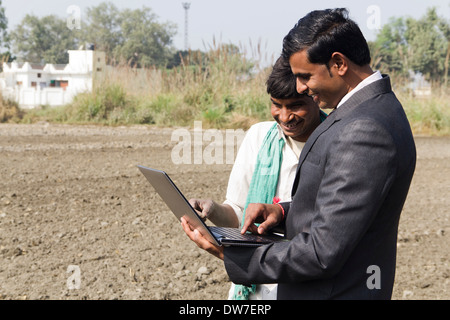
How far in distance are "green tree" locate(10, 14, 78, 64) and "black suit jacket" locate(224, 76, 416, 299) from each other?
7748 centimetres

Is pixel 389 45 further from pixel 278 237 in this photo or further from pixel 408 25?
pixel 278 237

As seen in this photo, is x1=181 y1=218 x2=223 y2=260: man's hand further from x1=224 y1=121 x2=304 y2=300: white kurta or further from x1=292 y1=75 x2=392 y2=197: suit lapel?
x1=224 y1=121 x2=304 y2=300: white kurta

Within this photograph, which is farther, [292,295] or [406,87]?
[406,87]

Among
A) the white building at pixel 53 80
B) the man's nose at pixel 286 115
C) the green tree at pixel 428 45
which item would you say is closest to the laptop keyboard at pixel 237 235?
the man's nose at pixel 286 115

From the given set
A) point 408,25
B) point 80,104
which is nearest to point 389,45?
point 408,25

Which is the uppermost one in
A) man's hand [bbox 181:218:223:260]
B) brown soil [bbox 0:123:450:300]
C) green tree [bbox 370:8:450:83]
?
green tree [bbox 370:8:450:83]

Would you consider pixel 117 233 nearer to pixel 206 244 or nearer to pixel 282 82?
pixel 282 82

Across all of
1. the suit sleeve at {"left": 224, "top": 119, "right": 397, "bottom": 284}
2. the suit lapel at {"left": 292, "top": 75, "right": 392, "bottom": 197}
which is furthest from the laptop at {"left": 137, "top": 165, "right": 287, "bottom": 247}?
the suit lapel at {"left": 292, "top": 75, "right": 392, "bottom": 197}

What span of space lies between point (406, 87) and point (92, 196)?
43.8 ft

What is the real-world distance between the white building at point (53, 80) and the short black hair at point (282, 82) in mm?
14334

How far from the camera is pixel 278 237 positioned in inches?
85.0

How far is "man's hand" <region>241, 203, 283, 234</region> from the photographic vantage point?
2.15 metres

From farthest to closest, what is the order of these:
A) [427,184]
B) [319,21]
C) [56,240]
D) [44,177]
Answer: [427,184]
[44,177]
[56,240]
[319,21]

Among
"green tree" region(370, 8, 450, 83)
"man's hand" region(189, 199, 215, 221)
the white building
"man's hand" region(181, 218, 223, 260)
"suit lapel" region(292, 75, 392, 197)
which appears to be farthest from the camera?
"green tree" region(370, 8, 450, 83)
